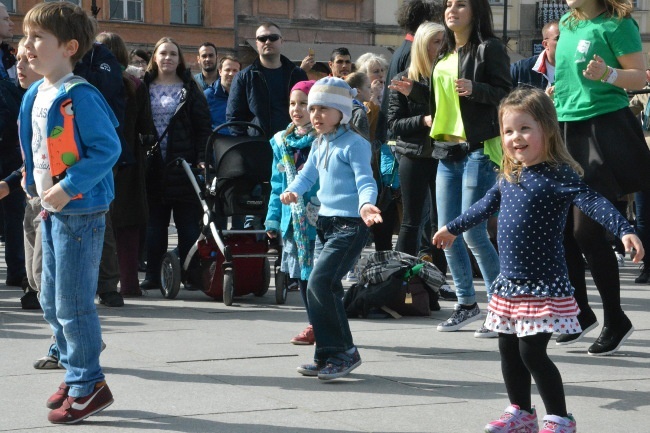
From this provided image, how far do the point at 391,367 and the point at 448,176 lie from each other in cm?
167

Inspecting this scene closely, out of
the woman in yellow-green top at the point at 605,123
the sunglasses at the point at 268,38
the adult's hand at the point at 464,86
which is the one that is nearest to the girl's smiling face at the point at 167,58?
the sunglasses at the point at 268,38

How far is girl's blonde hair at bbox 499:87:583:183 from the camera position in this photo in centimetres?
482

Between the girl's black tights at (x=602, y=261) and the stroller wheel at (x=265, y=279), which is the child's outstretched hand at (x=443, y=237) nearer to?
the girl's black tights at (x=602, y=261)

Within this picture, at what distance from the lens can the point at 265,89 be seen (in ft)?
33.6

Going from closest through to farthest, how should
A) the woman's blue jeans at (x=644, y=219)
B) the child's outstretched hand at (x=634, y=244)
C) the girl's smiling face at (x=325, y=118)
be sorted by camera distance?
1. the child's outstretched hand at (x=634, y=244)
2. the girl's smiling face at (x=325, y=118)
3. the woman's blue jeans at (x=644, y=219)

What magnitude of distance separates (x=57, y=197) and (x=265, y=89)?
5.47 meters

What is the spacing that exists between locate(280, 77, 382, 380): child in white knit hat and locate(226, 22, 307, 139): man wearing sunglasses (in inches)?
154

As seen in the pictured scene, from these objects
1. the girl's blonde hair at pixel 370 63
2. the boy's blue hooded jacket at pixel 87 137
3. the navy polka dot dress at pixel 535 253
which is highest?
the girl's blonde hair at pixel 370 63

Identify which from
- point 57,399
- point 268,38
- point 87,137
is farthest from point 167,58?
point 57,399

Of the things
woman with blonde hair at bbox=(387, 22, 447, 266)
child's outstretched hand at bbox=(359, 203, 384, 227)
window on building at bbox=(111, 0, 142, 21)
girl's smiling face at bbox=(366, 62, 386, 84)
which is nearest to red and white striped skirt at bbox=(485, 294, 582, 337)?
child's outstretched hand at bbox=(359, 203, 384, 227)

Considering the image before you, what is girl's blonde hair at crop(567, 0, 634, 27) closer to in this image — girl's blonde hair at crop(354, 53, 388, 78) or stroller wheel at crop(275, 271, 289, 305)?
stroller wheel at crop(275, 271, 289, 305)

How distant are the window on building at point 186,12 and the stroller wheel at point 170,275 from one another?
1203 inches

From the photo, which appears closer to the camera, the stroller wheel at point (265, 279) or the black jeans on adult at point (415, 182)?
the black jeans on adult at point (415, 182)

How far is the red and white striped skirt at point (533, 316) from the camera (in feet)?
15.3
